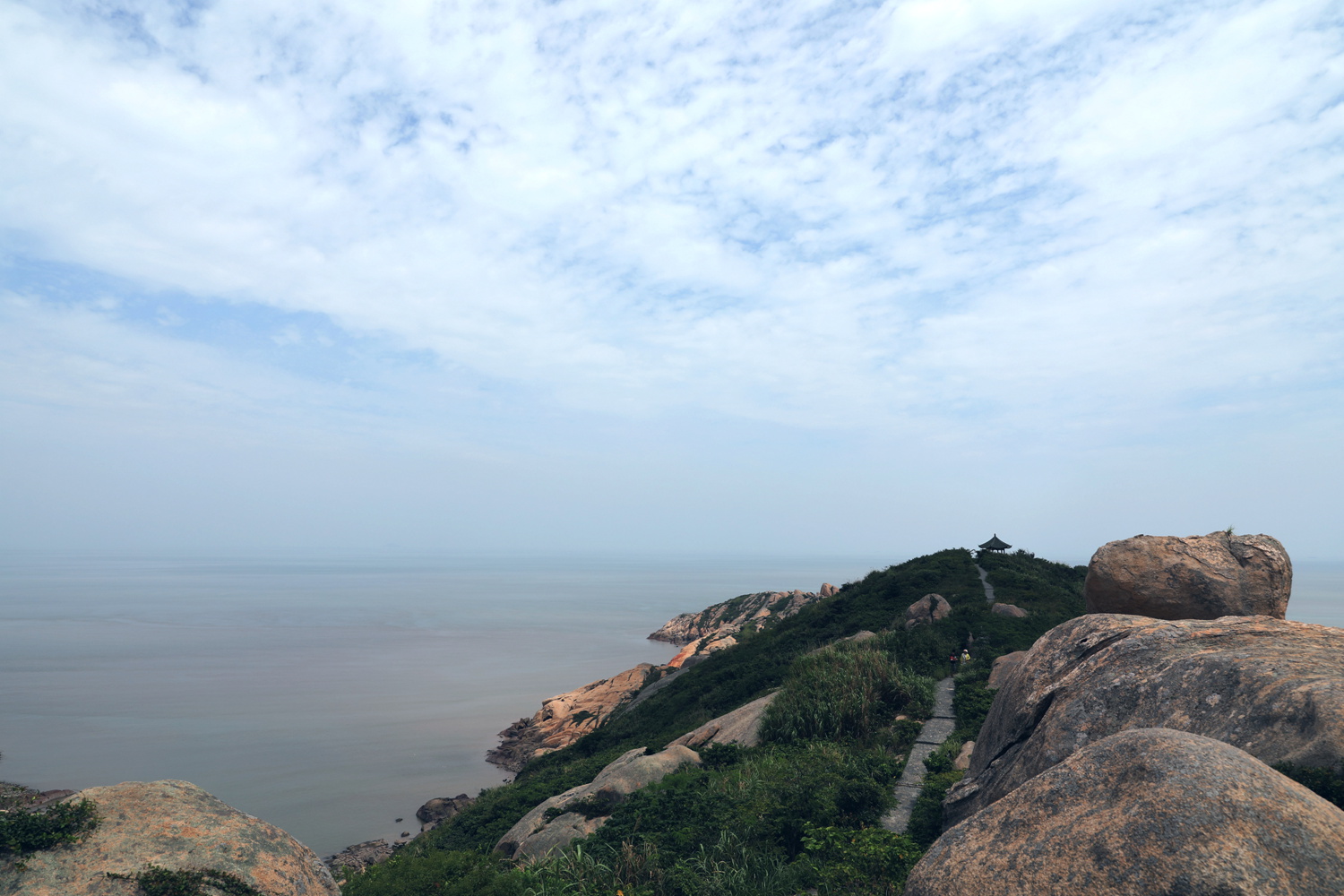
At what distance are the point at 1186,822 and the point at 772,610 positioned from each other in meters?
61.3

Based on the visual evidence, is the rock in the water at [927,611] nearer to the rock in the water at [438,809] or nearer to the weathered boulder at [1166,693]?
the rock in the water at [438,809]

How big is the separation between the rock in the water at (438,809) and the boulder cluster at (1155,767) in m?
25.9

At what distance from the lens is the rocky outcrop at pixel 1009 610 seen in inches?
1126

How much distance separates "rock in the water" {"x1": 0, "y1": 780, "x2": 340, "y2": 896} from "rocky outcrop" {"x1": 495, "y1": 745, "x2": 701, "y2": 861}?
6180 mm

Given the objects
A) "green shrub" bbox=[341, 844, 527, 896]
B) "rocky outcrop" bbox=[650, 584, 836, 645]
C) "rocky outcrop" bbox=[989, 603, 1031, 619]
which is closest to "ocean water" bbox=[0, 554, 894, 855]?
"rocky outcrop" bbox=[650, 584, 836, 645]

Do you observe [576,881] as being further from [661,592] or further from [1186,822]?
[661,592]

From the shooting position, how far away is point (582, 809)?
14.5 m

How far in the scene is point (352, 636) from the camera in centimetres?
8606

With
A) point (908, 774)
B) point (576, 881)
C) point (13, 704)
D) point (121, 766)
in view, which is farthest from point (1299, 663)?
point (13, 704)

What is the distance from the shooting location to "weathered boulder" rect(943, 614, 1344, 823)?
19.6 feet

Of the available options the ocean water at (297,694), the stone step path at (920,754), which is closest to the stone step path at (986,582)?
the stone step path at (920,754)

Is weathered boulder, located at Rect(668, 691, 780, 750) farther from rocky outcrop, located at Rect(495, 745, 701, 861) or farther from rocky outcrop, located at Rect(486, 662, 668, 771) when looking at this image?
rocky outcrop, located at Rect(486, 662, 668, 771)

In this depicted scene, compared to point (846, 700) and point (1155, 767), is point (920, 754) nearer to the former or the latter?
point (846, 700)

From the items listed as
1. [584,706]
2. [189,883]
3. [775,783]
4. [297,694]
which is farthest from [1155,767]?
[297,694]
